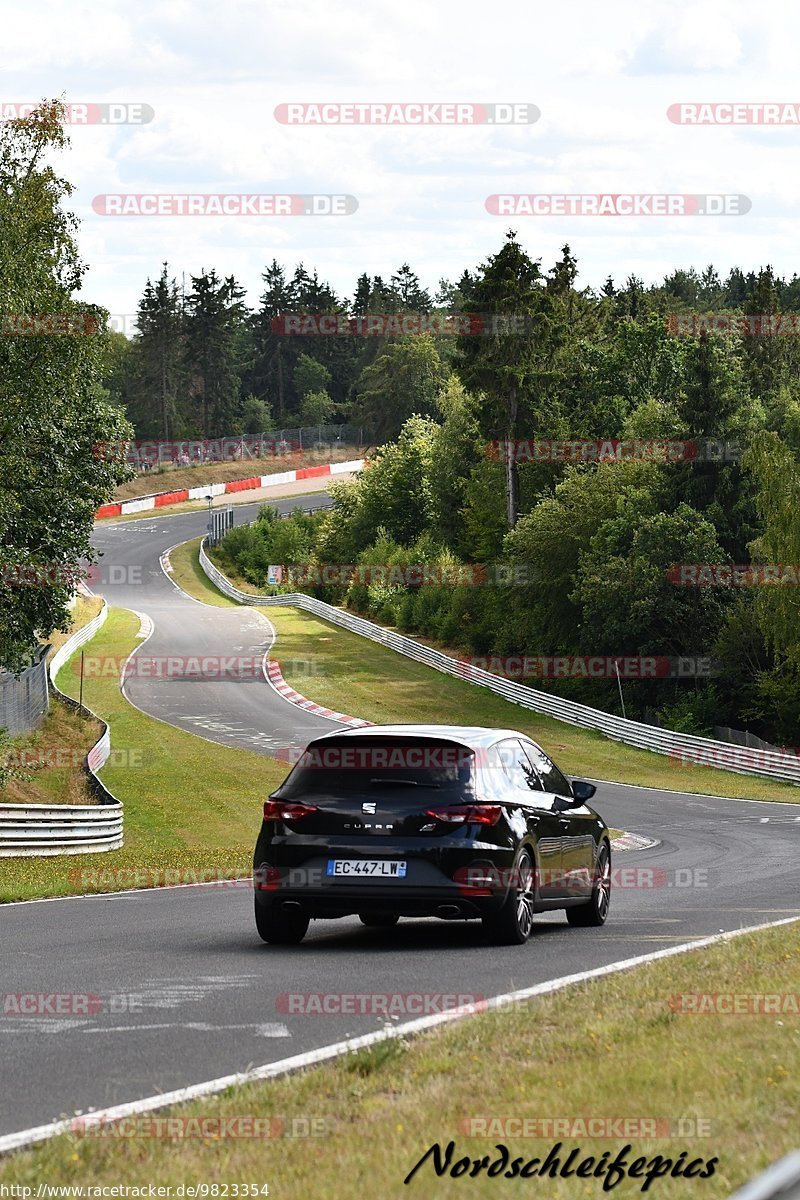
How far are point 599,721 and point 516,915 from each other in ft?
150

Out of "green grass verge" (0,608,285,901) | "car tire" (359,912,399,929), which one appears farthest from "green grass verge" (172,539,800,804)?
"car tire" (359,912,399,929)

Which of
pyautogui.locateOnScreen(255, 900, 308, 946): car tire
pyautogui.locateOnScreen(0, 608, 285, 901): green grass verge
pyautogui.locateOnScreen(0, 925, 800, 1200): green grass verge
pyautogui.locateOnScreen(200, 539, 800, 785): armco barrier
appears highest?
pyautogui.locateOnScreen(0, 925, 800, 1200): green grass verge

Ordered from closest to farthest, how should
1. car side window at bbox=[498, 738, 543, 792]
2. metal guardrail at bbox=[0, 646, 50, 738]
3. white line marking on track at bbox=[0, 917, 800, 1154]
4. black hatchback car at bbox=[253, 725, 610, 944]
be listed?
white line marking on track at bbox=[0, 917, 800, 1154], black hatchback car at bbox=[253, 725, 610, 944], car side window at bbox=[498, 738, 543, 792], metal guardrail at bbox=[0, 646, 50, 738]

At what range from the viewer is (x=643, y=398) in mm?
85750

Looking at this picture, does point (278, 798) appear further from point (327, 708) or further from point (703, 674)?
point (703, 674)

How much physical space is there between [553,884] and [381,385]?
446 feet

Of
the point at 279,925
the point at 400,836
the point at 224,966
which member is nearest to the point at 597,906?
the point at 400,836

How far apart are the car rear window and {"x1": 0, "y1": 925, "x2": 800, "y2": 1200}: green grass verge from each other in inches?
139

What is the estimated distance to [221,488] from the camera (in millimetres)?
131375

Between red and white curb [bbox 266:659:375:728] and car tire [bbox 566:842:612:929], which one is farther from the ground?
car tire [bbox 566:842:612:929]

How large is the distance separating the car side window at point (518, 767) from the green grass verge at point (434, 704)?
31.4 m

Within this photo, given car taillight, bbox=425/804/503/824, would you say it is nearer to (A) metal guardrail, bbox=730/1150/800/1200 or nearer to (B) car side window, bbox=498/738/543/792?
(B) car side window, bbox=498/738/543/792

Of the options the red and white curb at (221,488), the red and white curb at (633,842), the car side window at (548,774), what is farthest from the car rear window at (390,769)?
the red and white curb at (221,488)

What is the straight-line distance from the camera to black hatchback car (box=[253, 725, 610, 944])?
449 inches
